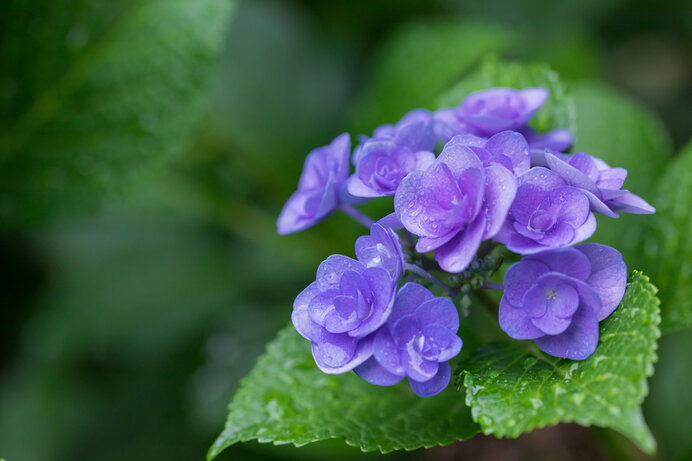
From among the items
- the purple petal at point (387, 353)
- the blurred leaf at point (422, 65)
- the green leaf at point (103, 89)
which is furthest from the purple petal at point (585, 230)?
the green leaf at point (103, 89)

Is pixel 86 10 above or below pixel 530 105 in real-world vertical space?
below

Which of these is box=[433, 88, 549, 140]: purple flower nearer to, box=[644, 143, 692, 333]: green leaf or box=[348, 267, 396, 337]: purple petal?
box=[348, 267, 396, 337]: purple petal

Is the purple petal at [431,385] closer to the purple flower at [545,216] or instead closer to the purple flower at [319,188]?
the purple flower at [545,216]

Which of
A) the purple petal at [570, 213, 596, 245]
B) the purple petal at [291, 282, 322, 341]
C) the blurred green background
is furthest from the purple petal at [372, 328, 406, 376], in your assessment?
the blurred green background

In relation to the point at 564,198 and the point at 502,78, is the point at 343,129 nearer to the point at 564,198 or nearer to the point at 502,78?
the point at 502,78

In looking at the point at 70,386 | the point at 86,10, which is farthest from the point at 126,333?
the point at 86,10
